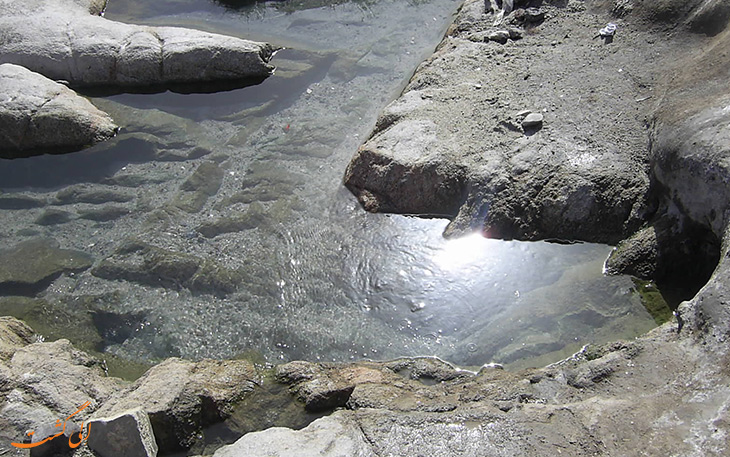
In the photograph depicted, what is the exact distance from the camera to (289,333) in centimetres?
490

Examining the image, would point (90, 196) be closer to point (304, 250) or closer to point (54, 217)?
point (54, 217)

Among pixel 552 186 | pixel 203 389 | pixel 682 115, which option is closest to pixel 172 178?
pixel 203 389

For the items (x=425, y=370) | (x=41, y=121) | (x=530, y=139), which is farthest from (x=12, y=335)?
(x=530, y=139)

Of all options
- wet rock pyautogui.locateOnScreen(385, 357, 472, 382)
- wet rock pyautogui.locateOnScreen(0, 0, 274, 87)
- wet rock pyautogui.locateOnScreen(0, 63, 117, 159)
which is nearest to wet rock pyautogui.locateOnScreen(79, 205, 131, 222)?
wet rock pyautogui.locateOnScreen(0, 63, 117, 159)

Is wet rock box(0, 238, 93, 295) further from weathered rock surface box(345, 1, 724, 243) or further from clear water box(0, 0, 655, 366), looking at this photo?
weathered rock surface box(345, 1, 724, 243)

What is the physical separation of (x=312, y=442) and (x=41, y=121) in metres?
5.33

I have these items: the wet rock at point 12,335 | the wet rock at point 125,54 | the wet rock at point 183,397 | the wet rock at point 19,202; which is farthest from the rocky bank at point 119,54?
the wet rock at point 183,397

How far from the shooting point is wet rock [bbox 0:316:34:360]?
4.30 meters

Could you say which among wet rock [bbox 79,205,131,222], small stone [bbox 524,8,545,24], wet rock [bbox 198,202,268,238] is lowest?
wet rock [bbox 79,205,131,222]

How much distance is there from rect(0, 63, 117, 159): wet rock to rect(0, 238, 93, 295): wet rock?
1.55 metres

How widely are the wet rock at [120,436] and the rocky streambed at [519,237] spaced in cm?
1

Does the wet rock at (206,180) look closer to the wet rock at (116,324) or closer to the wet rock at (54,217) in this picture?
the wet rock at (54,217)

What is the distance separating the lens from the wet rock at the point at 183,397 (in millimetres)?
3703

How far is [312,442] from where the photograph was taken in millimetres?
3273
